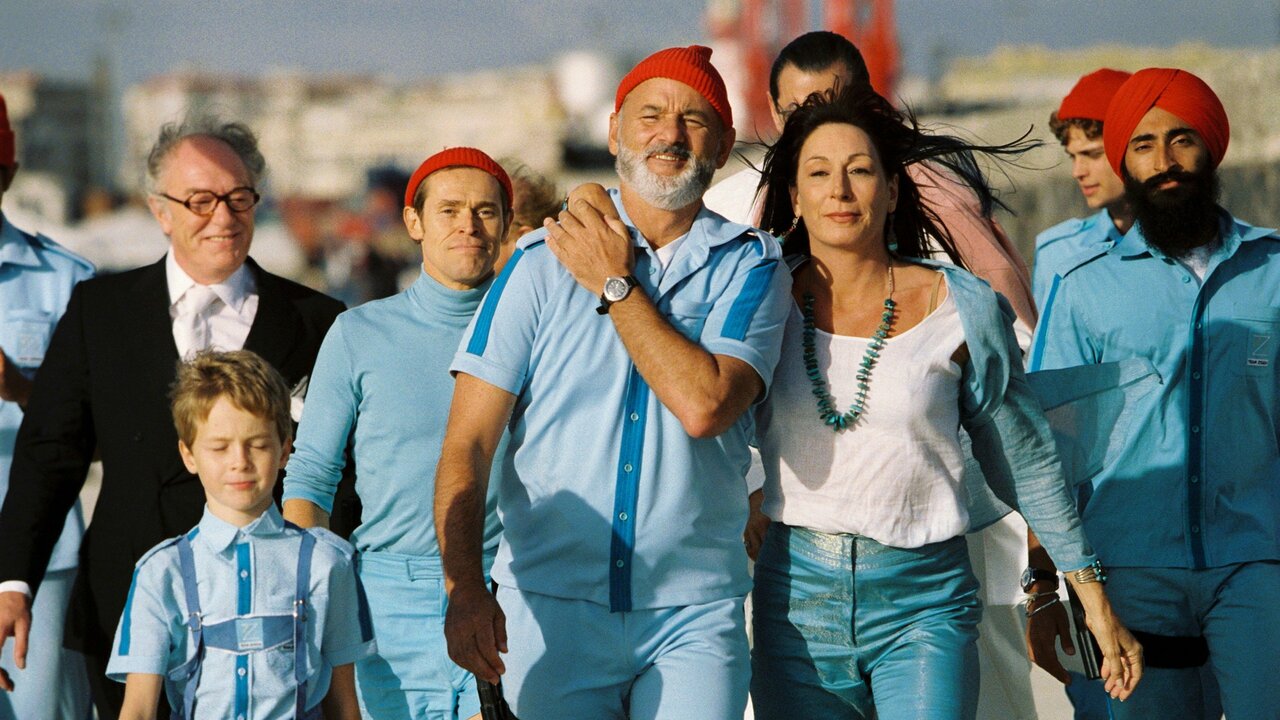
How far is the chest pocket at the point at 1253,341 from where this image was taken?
4.61 metres

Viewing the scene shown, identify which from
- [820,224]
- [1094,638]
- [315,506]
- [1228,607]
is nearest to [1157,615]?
[1228,607]

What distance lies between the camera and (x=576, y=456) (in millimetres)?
3652

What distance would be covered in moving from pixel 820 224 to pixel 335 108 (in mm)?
182844

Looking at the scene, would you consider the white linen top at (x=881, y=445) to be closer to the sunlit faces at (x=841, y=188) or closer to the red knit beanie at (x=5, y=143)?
the sunlit faces at (x=841, y=188)

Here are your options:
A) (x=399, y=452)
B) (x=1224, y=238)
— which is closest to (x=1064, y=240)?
(x=1224, y=238)

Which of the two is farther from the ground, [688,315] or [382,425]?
[688,315]

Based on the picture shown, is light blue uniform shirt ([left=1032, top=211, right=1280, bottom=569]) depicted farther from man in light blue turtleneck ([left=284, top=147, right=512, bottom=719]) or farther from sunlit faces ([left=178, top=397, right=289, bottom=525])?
sunlit faces ([left=178, top=397, right=289, bottom=525])

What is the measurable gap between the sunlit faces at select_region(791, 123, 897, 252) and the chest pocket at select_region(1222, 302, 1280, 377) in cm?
116

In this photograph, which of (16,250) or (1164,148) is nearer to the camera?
(1164,148)

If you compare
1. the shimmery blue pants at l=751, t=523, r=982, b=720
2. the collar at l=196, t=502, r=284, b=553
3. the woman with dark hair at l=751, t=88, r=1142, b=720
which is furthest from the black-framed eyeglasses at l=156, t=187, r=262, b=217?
the shimmery blue pants at l=751, t=523, r=982, b=720

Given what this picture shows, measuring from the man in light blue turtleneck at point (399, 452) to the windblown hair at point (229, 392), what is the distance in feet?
1.59

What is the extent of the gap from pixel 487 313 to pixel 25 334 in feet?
8.64

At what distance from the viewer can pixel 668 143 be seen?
3.81 meters

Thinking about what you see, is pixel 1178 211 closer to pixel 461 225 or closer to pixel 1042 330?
pixel 1042 330
